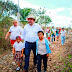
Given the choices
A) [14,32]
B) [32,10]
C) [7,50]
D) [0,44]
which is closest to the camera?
[14,32]

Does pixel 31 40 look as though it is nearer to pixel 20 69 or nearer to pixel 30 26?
pixel 30 26

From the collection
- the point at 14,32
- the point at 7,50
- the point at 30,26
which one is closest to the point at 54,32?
the point at 7,50

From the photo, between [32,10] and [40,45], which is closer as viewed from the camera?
[40,45]

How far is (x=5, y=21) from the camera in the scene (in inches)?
291

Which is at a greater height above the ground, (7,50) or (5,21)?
(5,21)

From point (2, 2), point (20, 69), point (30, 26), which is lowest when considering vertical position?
point (20, 69)

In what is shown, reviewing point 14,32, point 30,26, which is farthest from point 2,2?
point 30,26

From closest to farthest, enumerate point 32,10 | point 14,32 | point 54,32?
point 14,32 < point 54,32 < point 32,10

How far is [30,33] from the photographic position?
154 inches

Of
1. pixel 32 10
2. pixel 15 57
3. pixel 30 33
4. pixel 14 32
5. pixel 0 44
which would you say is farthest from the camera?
pixel 32 10

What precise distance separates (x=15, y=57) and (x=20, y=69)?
59 cm

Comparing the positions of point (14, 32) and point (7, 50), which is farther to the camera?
point (7, 50)

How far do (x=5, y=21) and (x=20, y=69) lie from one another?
4049 millimetres

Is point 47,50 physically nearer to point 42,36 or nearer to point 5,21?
point 42,36
